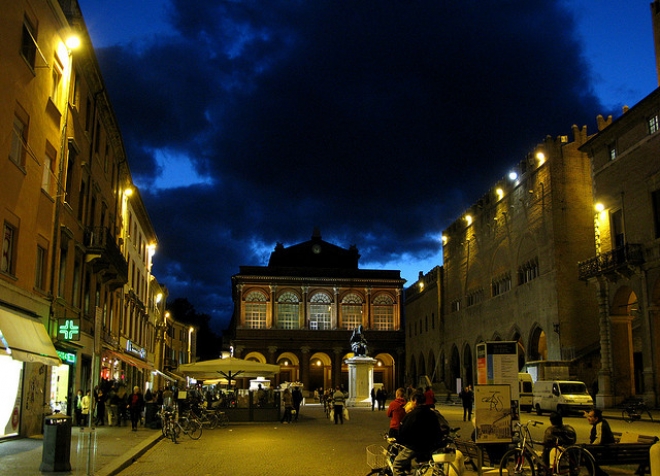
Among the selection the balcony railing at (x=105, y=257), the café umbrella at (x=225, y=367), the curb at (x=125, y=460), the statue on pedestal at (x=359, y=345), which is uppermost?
the balcony railing at (x=105, y=257)

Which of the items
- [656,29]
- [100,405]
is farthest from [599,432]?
[656,29]

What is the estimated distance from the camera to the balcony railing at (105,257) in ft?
89.5

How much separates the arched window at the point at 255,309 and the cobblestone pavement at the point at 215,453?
181 feet

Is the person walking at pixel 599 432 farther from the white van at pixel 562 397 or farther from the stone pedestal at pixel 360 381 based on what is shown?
the stone pedestal at pixel 360 381

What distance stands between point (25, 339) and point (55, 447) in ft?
18.3

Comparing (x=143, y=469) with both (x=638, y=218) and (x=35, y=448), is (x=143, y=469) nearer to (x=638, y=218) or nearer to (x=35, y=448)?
(x=35, y=448)

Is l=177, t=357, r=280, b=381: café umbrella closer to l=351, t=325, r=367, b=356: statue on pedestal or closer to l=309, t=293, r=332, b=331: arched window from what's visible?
l=351, t=325, r=367, b=356: statue on pedestal

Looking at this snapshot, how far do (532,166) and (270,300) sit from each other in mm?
39833

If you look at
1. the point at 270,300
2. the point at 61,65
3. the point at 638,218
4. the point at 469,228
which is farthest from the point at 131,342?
the point at 270,300

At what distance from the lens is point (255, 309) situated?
80.9 m

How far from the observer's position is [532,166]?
48562 millimetres

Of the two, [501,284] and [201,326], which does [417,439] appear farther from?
[201,326]

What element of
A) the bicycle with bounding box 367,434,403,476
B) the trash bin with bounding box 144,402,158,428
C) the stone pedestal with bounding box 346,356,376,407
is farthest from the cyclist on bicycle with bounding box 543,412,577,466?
the stone pedestal with bounding box 346,356,376,407

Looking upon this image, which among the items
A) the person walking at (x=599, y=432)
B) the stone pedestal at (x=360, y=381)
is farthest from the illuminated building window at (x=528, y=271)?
the person walking at (x=599, y=432)
